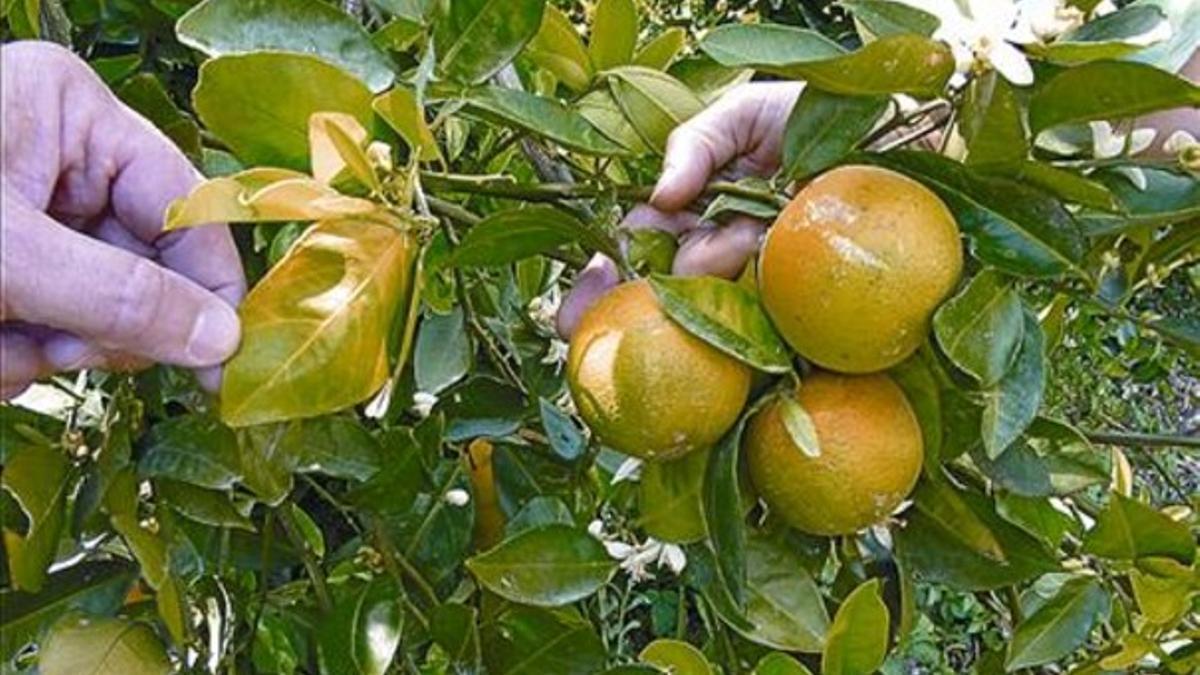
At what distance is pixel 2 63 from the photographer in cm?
61

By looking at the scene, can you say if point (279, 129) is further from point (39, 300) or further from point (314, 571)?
point (314, 571)

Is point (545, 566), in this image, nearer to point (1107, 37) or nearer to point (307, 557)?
point (307, 557)

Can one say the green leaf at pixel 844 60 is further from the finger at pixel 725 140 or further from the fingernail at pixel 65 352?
the fingernail at pixel 65 352

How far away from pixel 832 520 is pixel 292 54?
1.00 ft

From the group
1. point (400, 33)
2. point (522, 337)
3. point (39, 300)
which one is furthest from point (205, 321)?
point (522, 337)

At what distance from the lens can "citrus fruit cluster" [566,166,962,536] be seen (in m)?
0.61

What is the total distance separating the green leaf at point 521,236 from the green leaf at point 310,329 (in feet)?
0.27

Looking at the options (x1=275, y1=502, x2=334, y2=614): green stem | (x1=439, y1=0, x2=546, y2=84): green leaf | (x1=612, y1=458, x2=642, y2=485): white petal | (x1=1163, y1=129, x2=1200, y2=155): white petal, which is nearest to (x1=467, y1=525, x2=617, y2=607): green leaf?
(x1=612, y1=458, x2=642, y2=485): white petal

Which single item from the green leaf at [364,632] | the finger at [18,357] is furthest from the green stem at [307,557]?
the finger at [18,357]

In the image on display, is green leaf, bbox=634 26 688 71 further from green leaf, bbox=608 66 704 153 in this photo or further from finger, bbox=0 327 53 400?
finger, bbox=0 327 53 400

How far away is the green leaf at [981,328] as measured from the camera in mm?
610

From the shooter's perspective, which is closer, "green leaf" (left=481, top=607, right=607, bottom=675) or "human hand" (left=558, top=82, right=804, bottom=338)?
"human hand" (left=558, top=82, right=804, bottom=338)

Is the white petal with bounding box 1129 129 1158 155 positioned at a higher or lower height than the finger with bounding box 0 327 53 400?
higher

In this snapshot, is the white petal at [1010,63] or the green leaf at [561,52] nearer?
the white petal at [1010,63]
